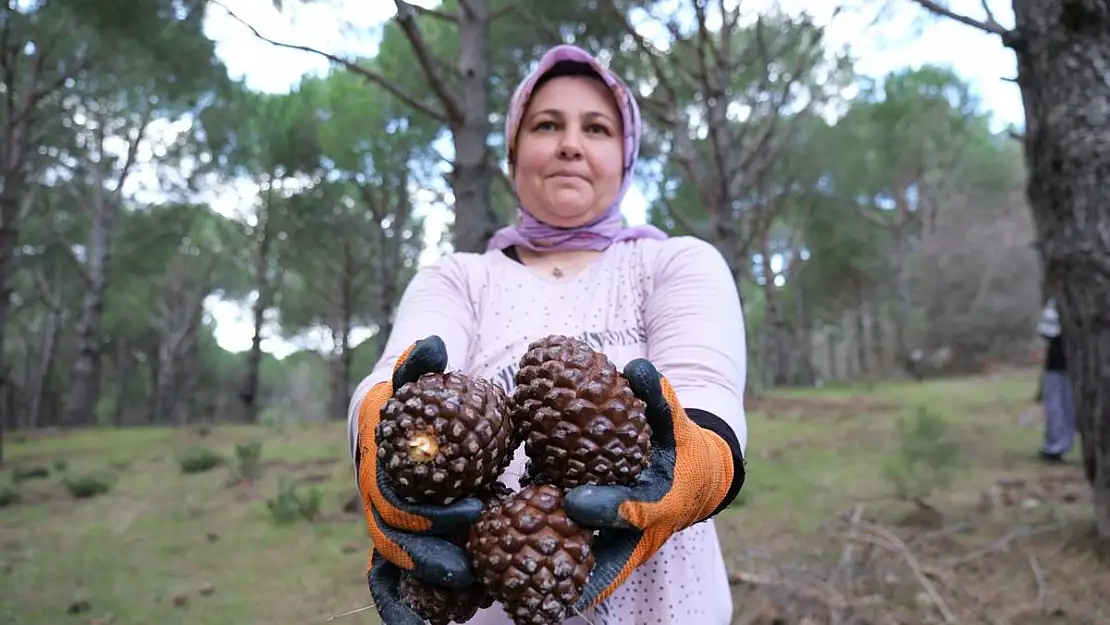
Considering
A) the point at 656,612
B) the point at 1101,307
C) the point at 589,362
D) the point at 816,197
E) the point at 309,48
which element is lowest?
the point at 656,612

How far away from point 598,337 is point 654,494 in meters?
0.60

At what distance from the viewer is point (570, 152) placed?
5.94 feet

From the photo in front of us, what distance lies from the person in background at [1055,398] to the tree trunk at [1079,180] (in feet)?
8.72

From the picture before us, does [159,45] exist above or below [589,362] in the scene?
above

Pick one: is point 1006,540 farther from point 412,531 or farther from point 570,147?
point 412,531

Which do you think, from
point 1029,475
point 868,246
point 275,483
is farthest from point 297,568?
point 868,246

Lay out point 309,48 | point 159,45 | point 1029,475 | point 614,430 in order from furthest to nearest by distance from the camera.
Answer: point 159,45, point 1029,475, point 309,48, point 614,430

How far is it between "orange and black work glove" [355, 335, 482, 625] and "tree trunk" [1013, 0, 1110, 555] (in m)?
3.23

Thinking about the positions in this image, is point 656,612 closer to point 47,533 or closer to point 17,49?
point 47,533

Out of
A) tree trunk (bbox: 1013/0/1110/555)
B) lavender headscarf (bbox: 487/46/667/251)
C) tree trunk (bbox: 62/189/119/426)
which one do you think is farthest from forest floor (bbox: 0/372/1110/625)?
tree trunk (bbox: 62/189/119/426)

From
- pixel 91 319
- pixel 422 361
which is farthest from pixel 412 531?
pixel 91 319

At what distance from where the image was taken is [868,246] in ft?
68.8

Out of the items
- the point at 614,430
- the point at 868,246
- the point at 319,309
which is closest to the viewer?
the point at 614,430

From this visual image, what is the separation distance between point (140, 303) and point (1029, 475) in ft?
79.0
